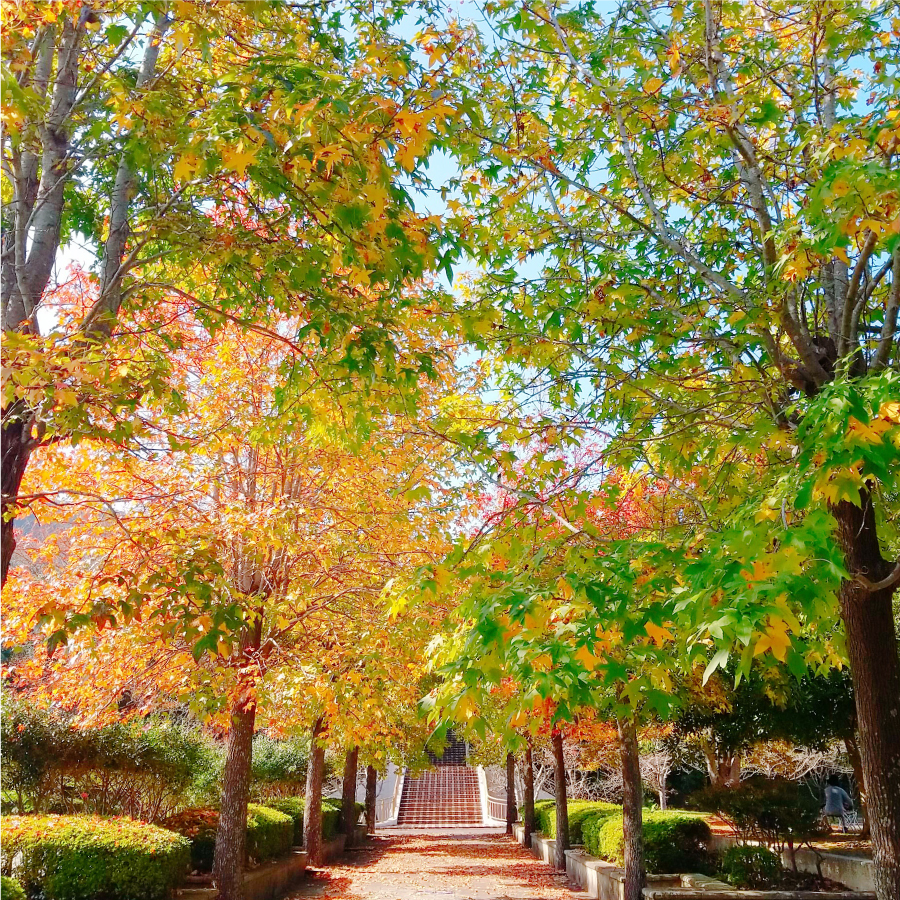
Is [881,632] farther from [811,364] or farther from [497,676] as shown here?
[497,676]

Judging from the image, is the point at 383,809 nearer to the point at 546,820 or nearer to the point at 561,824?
the point at 546,820

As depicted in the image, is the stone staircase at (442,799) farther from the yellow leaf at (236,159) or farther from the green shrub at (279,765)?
the yellow leaf at (236,159)

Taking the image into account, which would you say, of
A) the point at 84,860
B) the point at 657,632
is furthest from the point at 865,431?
the point at 84,860

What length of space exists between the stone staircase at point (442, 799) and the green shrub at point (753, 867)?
61.9 ft

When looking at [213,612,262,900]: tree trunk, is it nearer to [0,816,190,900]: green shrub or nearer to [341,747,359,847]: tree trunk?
[0,816,190,900]: green shrub

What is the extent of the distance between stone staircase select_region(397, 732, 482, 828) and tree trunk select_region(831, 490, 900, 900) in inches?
1009

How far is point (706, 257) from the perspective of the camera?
645 cm

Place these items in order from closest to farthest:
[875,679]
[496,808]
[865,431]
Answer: [865,431] < [875,679] < [496,808]

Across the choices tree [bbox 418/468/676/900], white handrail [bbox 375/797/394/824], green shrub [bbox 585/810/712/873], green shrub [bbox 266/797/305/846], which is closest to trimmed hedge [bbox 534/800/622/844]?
green shrub [bbox 585/810/712/873]

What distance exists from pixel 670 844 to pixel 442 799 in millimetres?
22917

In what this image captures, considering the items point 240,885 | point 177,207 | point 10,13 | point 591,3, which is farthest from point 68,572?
→ point 591,3

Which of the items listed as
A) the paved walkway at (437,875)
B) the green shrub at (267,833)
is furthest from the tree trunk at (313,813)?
the green shrub at (267,833)

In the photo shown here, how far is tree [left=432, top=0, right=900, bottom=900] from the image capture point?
4.92 m

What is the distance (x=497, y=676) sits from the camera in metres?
3.71
